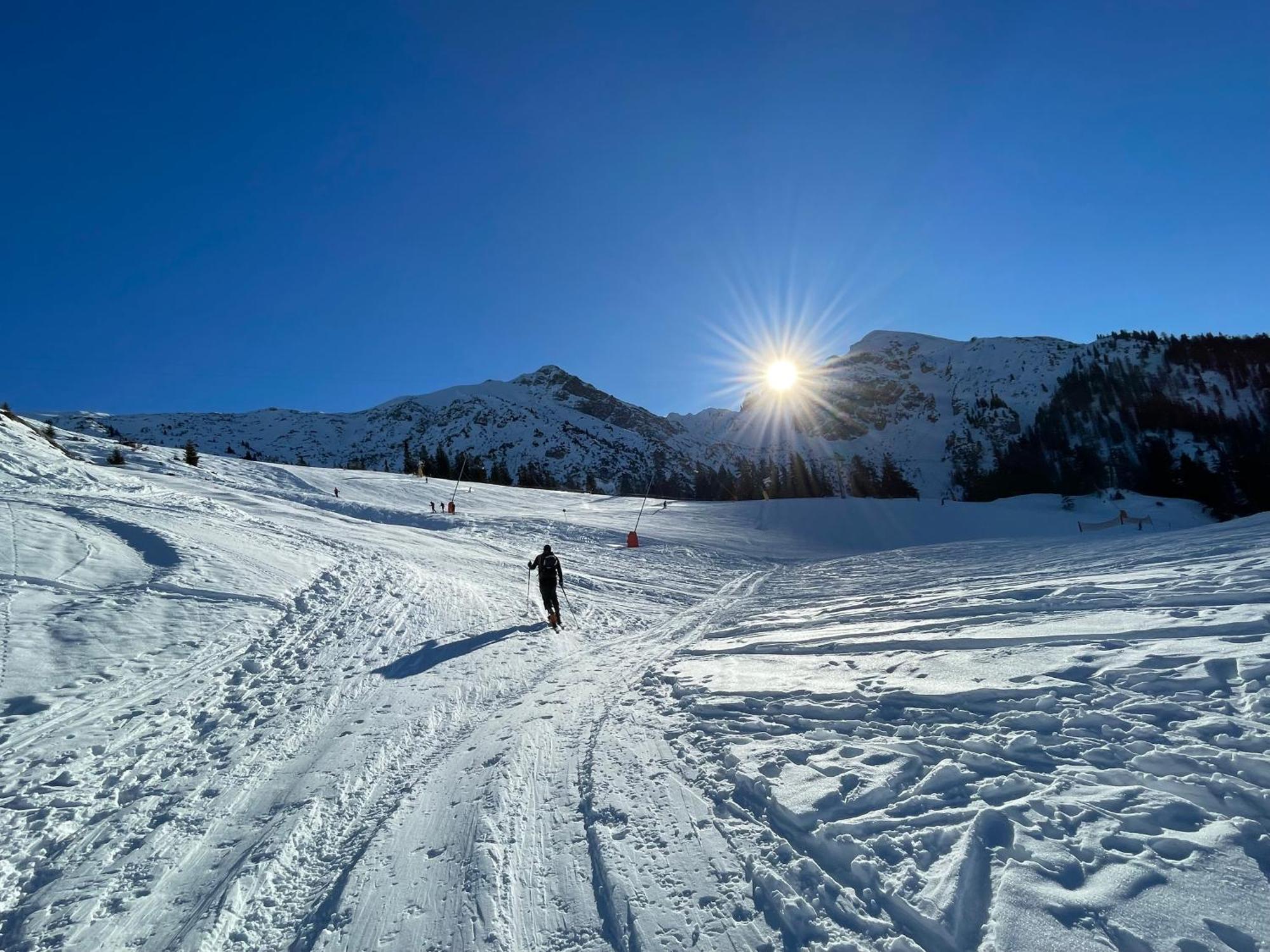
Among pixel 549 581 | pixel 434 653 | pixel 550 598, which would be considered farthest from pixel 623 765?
pixel 549 581

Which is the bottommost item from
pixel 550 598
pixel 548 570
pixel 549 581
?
pixel 550 598

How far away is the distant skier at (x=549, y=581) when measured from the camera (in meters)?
11.8

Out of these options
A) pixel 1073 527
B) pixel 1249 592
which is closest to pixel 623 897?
pixel 1249 592

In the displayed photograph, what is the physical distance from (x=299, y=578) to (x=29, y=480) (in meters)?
10.3

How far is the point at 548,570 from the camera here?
482 inches

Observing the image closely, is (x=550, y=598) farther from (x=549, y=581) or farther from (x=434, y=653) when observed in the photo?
(x=434, y=653)

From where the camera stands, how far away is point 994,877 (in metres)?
3.18

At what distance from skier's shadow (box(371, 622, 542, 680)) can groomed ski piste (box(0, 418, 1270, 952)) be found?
A: 77 mm

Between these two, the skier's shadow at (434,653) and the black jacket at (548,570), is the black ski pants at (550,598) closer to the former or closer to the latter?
the black jacket at (548,570)

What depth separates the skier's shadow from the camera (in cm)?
822

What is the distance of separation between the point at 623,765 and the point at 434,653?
5.11 metres

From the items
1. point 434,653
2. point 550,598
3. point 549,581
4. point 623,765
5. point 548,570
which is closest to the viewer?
point 623,765

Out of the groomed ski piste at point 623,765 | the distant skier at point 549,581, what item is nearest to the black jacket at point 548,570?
the distant skier at point 549,581

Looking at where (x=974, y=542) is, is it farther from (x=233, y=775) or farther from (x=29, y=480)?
(x=29, y=480)
